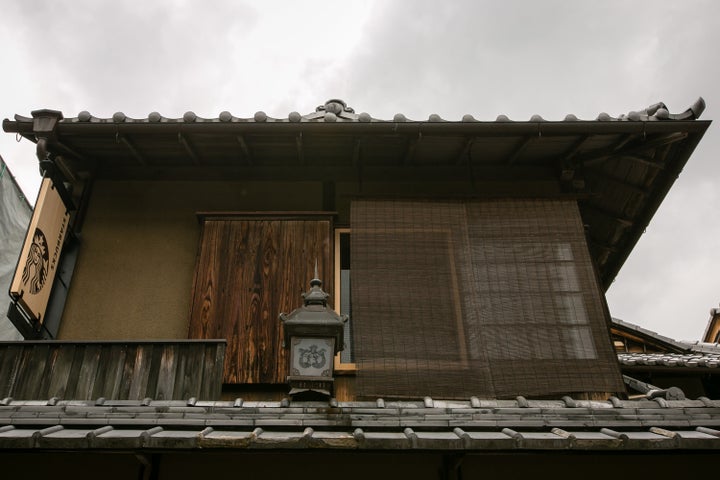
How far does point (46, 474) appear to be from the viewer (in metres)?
5.40

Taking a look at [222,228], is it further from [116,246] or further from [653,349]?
[653,349]

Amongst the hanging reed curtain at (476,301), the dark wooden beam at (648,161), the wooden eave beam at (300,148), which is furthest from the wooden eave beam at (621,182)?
the wooden eave beam at (300,148)

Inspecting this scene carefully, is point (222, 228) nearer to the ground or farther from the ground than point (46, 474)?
farther from the ground

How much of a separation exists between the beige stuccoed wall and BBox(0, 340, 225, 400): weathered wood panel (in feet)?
3.77

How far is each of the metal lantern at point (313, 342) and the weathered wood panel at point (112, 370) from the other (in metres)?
1.23

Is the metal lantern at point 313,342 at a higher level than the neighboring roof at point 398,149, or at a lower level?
lower

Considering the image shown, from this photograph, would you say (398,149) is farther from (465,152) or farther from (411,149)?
(465,152)

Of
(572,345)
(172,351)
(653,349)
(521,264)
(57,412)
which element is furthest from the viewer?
(653,349)

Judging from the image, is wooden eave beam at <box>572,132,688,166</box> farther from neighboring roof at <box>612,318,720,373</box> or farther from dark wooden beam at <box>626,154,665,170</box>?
neighboring roof at <box>612,318,720,373</box>

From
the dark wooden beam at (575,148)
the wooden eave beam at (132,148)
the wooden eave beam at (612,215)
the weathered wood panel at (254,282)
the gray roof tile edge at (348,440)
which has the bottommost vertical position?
the gray roof tile edge at (348,440)

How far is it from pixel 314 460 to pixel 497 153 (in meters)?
5.62

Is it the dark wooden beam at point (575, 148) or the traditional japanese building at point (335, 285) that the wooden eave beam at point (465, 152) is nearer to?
the traditional japanese building at point (335, 285)

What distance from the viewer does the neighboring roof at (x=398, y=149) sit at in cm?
835

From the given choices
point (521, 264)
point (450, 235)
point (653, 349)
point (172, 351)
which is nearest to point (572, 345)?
point (521, 264)
